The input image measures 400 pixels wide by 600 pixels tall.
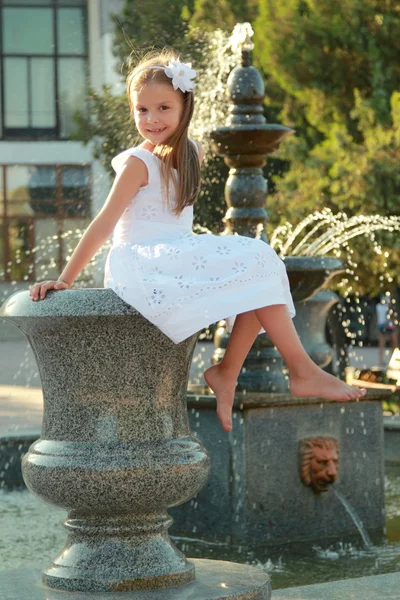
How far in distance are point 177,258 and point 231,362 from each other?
1.48ft

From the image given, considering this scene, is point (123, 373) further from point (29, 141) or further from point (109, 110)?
point (29, 141)

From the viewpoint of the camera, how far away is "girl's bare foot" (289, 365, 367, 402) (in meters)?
4.10

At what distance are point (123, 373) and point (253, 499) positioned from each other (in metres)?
2.53

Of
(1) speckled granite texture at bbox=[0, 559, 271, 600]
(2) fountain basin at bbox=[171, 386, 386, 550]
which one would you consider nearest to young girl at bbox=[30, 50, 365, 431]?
(1) speckled granite texture at bbox=[0, 559, 271, 600]

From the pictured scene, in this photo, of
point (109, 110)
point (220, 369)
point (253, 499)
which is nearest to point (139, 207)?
point (220, 369)

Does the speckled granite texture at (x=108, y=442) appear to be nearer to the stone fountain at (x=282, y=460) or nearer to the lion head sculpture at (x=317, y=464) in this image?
the stone fountain at (x=282, y=460)

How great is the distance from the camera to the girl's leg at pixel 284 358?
3.92 metres

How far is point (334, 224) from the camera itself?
16.9 meters

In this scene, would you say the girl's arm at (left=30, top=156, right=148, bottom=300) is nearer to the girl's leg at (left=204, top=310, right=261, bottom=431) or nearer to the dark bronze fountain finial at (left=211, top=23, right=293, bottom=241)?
the girl's leg at (left=204, top=310, right=261, bottom=431)

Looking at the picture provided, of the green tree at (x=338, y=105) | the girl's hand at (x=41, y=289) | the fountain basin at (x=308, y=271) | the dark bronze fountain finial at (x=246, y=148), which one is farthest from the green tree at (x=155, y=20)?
the girl's hand at (x=41, y=289)

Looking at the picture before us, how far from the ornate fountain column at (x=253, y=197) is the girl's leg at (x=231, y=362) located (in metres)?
2.58

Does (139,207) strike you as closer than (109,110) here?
Yes

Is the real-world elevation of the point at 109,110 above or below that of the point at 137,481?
above

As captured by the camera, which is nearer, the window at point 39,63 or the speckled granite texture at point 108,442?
the speckled granite texture at point 108,442
